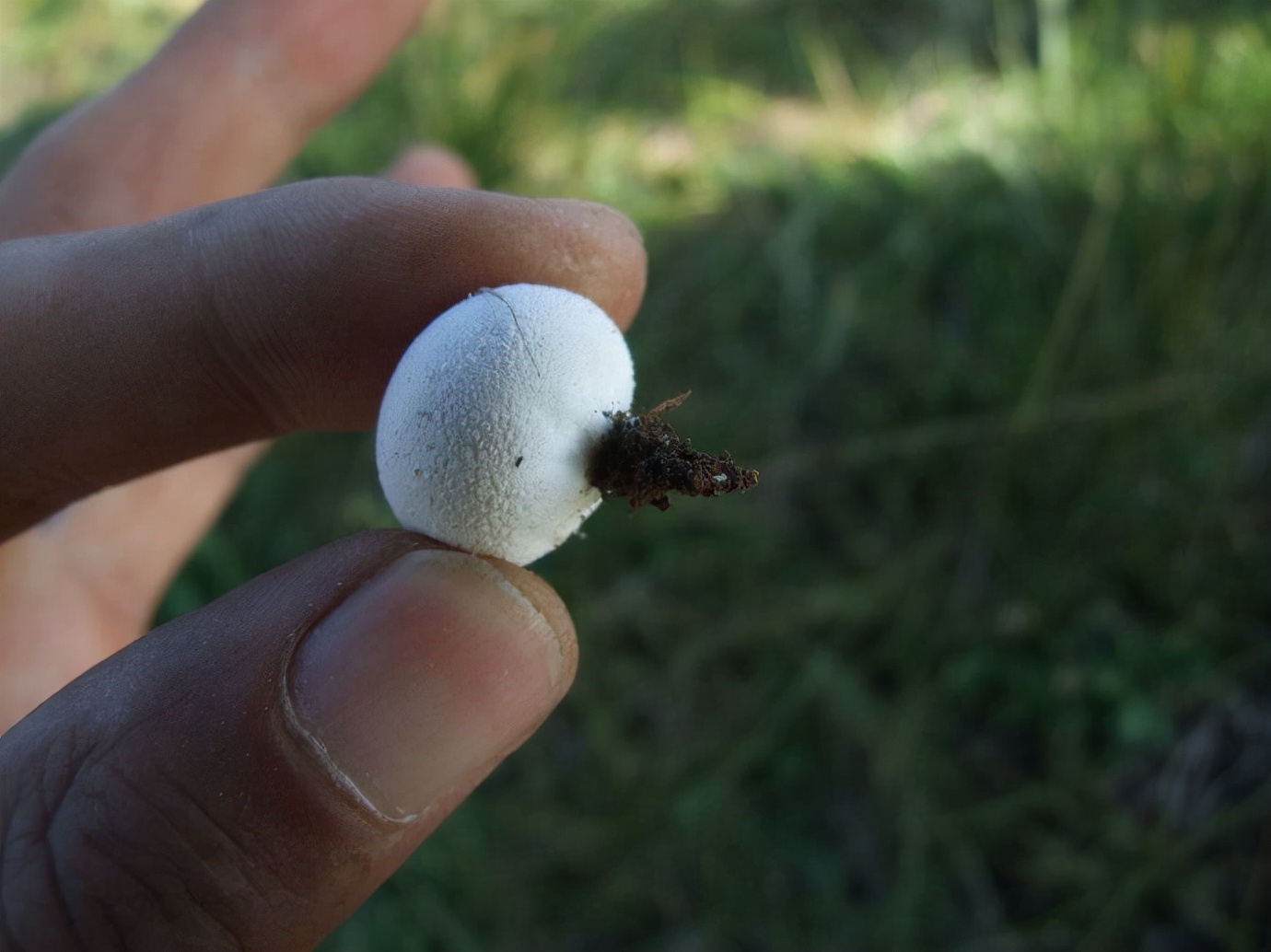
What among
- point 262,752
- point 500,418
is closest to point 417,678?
point 262,752

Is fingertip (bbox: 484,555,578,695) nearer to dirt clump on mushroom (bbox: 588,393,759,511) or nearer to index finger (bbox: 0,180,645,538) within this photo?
dirt clump on mushroom (bbox: 588,393,759,511)

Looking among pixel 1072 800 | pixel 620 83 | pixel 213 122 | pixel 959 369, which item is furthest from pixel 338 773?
pixel 620 83

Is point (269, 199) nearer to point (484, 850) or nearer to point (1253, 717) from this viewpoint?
point (484, 850)

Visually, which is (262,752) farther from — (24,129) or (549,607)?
(24,129)

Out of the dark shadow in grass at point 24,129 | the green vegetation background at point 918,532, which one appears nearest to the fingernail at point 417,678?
the green vegetation background at point 918,532

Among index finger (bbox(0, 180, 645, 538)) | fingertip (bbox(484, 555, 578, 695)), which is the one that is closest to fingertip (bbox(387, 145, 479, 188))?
index finger (bbox(0, 180, 645, 538))

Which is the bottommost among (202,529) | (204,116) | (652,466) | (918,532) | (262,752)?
(918,532)

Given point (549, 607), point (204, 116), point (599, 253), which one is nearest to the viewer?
point (549, 607)
